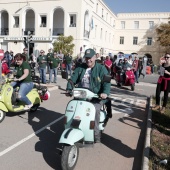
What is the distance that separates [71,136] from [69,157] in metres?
0.31

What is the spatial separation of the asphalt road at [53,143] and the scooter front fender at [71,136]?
52 cm

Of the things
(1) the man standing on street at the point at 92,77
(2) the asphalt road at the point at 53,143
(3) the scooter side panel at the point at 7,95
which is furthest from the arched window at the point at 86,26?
(1) the man standing on street at the point at 92,77

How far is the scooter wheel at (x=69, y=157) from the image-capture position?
3.86m

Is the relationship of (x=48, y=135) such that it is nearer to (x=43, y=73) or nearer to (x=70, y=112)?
(x=70, y=112)

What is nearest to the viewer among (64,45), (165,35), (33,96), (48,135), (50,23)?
(48,135)

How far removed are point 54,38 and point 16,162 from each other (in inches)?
1224

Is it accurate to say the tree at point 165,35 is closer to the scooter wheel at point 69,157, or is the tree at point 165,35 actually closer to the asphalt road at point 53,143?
the asphalt road at point 53,143

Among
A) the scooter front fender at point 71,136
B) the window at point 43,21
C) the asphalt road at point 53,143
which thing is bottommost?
the asphalt road at point 53,143

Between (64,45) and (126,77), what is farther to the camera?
(64,45)

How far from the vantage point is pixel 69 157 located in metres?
3.96

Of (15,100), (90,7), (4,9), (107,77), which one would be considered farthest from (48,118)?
(4,9)

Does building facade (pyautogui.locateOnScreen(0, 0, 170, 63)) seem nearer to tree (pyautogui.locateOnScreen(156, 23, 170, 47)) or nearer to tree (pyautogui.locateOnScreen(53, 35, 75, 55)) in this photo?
tree (pyautogui.locateOnScreen(53, 35, 75, 55))

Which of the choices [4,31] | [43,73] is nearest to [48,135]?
[43,73]

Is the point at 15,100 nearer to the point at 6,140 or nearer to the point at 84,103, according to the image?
the point at 6,140
